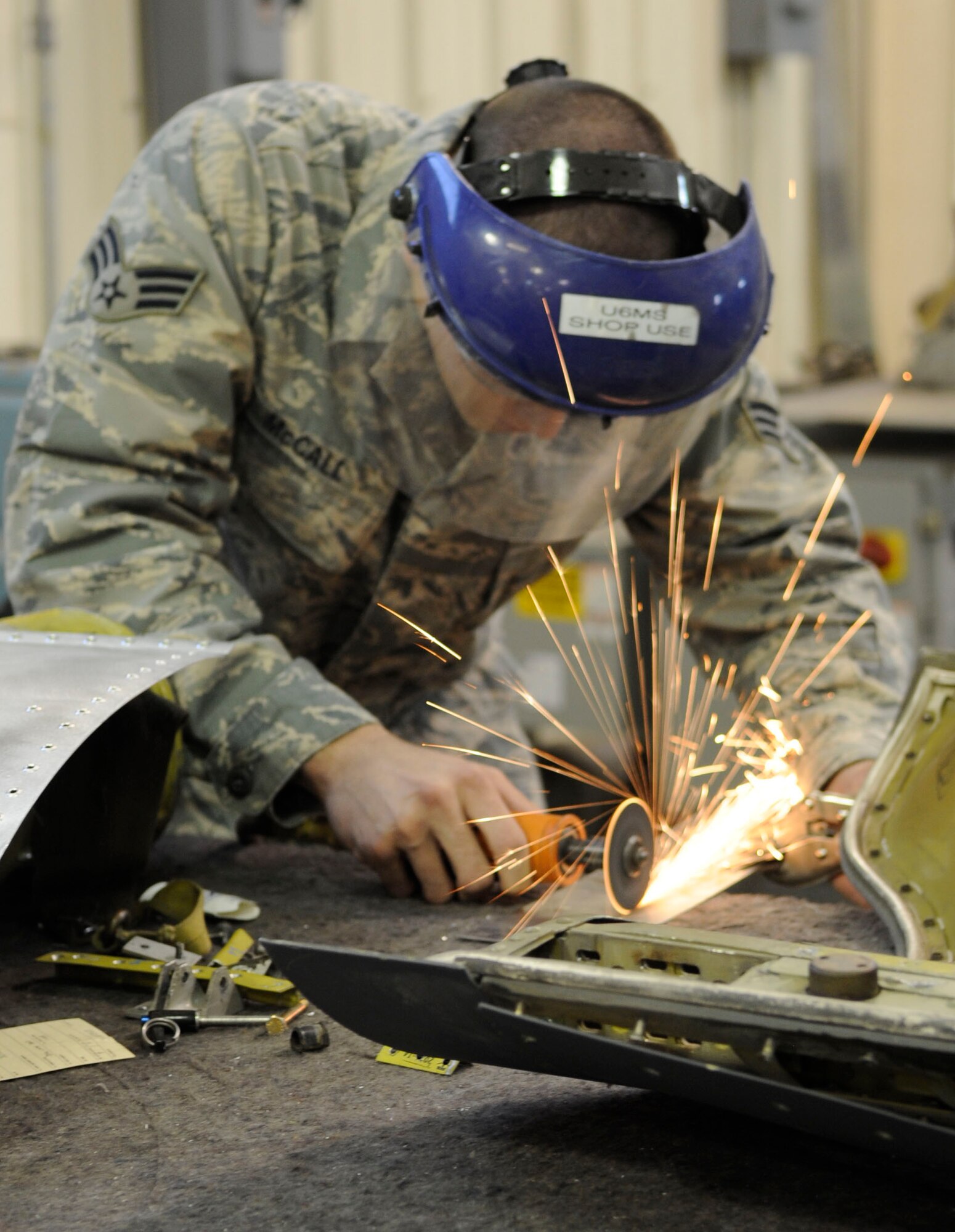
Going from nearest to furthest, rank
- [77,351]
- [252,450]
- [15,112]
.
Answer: [77,351] < [252,450] < [15,112]

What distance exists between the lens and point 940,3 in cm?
475

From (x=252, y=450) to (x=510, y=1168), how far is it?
1.12 meters

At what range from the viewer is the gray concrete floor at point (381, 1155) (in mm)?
858

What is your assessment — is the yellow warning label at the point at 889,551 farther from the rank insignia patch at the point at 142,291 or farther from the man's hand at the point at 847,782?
the rank insignia patch at the point at 142,291

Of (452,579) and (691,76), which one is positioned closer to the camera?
(452,579)

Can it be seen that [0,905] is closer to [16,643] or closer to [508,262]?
[16,643]

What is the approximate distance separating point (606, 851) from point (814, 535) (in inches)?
31.2

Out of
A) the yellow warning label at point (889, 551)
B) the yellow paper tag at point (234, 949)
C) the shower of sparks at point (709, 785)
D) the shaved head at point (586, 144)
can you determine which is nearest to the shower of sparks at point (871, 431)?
the yellow warning label at point (889, 551)

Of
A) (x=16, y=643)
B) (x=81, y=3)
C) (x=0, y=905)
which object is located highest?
(x=81, y=3)

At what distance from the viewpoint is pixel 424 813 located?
1438 mm

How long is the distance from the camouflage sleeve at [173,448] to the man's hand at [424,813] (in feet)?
0.16

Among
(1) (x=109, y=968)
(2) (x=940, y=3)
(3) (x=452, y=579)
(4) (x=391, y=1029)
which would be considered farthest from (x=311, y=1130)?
(2) (x=940, y=3)

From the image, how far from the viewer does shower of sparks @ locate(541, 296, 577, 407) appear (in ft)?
4.48

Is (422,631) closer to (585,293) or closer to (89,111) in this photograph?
(585,293)
